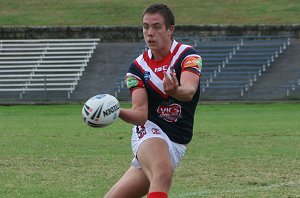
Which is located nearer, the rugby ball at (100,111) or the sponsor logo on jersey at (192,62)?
the rugby ball at (100,111)

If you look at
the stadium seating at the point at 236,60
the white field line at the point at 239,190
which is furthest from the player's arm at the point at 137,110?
the stadium seating at the point at 236,60

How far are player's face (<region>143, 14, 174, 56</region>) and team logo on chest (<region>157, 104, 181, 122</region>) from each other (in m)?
0.47

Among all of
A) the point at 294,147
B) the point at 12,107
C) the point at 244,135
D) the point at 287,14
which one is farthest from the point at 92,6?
the point at 294,147

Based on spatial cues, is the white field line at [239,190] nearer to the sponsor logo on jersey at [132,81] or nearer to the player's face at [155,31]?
the sponsor logo on jersey at [132,81]

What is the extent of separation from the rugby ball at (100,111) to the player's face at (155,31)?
649 mm

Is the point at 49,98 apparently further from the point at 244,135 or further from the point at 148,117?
the point at 148,117

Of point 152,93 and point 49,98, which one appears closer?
point 152,93

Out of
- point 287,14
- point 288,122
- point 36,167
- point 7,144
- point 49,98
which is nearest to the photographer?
point 36,167

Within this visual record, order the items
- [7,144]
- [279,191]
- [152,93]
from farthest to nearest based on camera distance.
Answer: [7,144] < [279,191] < [152,93]

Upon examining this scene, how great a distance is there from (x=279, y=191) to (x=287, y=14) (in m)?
34.1

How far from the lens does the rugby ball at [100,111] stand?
6316mm

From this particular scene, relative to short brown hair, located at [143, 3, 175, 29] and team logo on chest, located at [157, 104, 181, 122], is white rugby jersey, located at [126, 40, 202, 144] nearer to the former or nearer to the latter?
team logo on chest, located at [157, 104, 181, 122]

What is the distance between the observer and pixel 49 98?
113 ft

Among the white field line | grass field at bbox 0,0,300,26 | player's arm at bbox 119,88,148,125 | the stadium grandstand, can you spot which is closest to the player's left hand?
player's arm at bbox 119,88,148,125
